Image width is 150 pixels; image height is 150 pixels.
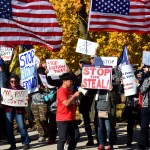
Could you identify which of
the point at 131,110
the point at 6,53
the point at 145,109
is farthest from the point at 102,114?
the point at 6,53

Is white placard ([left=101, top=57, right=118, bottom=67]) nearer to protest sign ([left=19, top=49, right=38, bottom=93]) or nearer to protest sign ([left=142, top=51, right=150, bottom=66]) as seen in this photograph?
protest sign ([left=142, top=51, right=150, bottom=66])

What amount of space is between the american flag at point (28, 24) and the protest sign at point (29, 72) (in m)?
1.60

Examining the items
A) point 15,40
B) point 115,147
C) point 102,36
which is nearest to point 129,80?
point 115,147

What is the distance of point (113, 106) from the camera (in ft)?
41.9

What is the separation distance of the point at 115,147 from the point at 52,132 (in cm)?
154

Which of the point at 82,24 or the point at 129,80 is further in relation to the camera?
the point at 82,24

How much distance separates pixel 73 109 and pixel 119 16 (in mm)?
2890

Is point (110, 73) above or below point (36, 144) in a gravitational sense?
above

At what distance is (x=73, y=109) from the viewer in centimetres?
1140

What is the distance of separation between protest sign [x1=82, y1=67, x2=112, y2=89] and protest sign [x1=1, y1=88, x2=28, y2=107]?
1840 mm

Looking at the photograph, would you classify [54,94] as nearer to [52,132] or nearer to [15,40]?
[52,132]

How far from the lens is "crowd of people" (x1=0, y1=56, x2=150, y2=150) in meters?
11.3

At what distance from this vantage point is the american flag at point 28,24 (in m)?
11.9

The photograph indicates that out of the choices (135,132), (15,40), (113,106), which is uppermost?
(15,40)
